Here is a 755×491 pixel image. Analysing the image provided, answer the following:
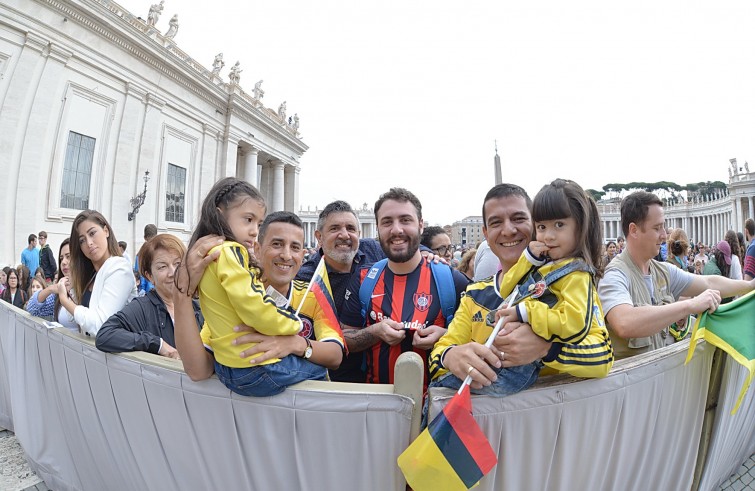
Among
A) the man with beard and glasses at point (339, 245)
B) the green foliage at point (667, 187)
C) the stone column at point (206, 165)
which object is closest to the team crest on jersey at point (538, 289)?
the man with beard and glasses at point (339, 245)

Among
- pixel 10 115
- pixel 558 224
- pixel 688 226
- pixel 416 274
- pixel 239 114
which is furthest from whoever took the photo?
pixel 688 226

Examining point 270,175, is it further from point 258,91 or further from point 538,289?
point 538,289

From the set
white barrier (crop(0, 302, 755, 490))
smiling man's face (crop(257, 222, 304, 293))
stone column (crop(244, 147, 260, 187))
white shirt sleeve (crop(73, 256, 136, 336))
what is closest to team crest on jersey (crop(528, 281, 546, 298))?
white barrier (crop(0, 302, 755, 490))

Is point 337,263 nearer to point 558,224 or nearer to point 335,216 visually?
point 335,216

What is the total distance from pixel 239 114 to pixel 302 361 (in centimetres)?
2831

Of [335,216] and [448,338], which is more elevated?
[335,216]

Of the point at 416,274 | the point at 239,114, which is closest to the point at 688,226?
the point at 239,114

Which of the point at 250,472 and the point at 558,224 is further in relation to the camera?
the point at 250,472

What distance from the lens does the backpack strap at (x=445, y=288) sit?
2.48 m

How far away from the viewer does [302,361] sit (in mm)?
1870

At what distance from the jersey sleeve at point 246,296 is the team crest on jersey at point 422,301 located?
40.3 inches

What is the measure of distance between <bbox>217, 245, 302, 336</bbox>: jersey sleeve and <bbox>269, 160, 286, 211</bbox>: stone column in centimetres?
3183

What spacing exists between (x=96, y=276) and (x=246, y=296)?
2.24 metres

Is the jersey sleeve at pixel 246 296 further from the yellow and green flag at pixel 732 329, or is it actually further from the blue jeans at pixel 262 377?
the yellow and green flag at pixel 732 329
